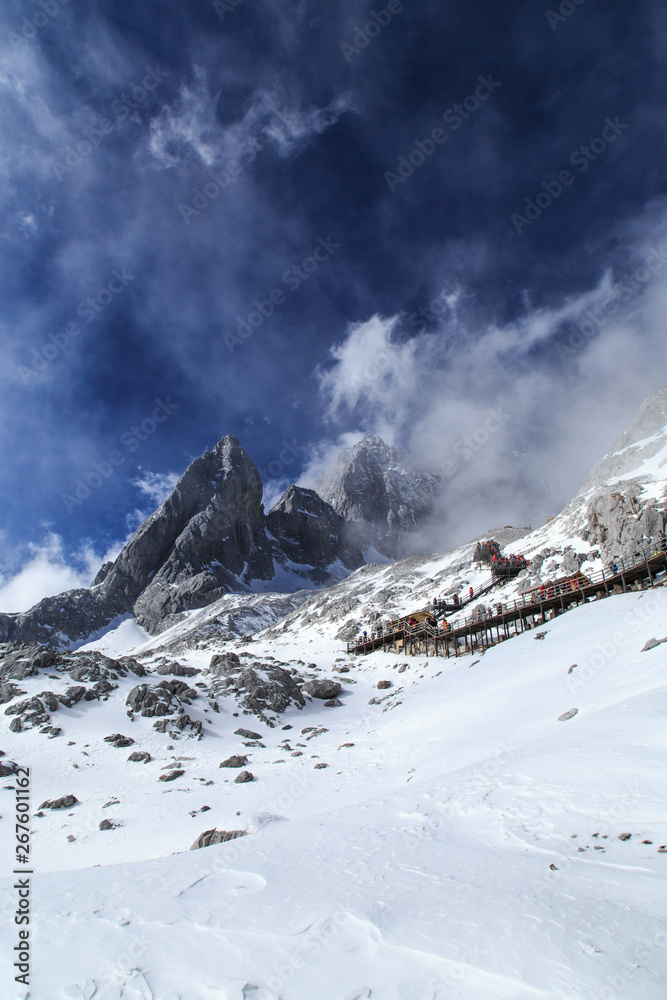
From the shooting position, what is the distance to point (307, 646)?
183 ft

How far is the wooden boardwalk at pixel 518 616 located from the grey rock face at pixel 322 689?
10064mm

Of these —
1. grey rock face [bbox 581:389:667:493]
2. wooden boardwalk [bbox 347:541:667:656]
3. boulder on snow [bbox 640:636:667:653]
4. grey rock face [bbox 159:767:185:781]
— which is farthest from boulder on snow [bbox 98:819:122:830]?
grey rock face [bbox 581:389:667:493]

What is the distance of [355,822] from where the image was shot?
9.86 metres

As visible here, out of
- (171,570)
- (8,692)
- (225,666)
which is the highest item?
(171,570)

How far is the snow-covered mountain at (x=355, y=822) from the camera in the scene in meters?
4.57

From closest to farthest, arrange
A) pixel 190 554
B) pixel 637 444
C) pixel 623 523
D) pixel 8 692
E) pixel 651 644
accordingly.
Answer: pixel 651 644 < pixel 8 692 < pixel 623 523 < pixel 637 444 < pixel 190 554

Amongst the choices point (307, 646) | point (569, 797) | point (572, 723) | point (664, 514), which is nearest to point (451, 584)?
point (307, 646)

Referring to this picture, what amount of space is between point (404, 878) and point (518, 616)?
3374 cm

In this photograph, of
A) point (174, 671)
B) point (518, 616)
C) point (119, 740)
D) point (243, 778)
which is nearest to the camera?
point (243, 778)

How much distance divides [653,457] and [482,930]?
243 feet

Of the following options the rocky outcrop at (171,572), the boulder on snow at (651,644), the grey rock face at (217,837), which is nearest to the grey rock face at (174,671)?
the grey rock face at (217,837)

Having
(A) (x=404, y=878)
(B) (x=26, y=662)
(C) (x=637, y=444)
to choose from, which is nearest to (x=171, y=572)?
(B) (x=26, y=662)

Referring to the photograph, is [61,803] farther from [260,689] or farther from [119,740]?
[260,689]

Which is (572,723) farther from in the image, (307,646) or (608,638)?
(307,646)
